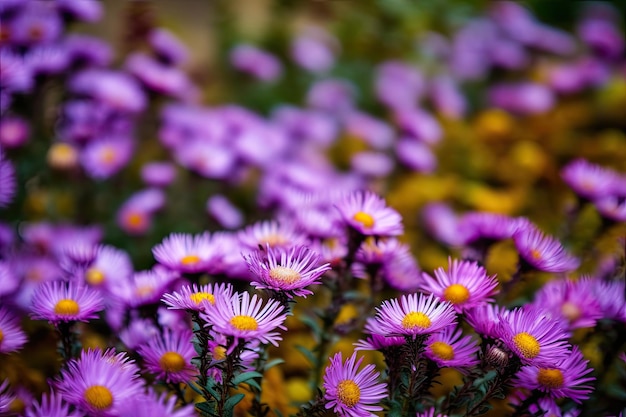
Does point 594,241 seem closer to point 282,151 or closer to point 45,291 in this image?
point 282,151

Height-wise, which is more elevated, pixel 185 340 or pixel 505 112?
pixel 505 112

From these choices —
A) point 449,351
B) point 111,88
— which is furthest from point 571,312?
point 111,88

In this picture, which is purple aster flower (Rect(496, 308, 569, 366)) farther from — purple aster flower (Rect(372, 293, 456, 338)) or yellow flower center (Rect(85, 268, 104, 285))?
yellow flower center (Rect(85, 268, 104, 285))

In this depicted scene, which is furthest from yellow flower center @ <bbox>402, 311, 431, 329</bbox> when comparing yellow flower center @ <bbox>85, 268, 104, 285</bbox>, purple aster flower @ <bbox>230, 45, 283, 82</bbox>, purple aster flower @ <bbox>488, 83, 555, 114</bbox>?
purple aster flower @ <bbox>488, 83, 555, 114</bbox>

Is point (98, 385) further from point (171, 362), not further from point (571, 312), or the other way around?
point (571, 312)

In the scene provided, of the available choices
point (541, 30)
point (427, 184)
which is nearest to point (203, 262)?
point (427, 184)

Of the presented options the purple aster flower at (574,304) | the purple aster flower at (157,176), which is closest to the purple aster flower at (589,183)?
the purple aster flower at (574,304)
